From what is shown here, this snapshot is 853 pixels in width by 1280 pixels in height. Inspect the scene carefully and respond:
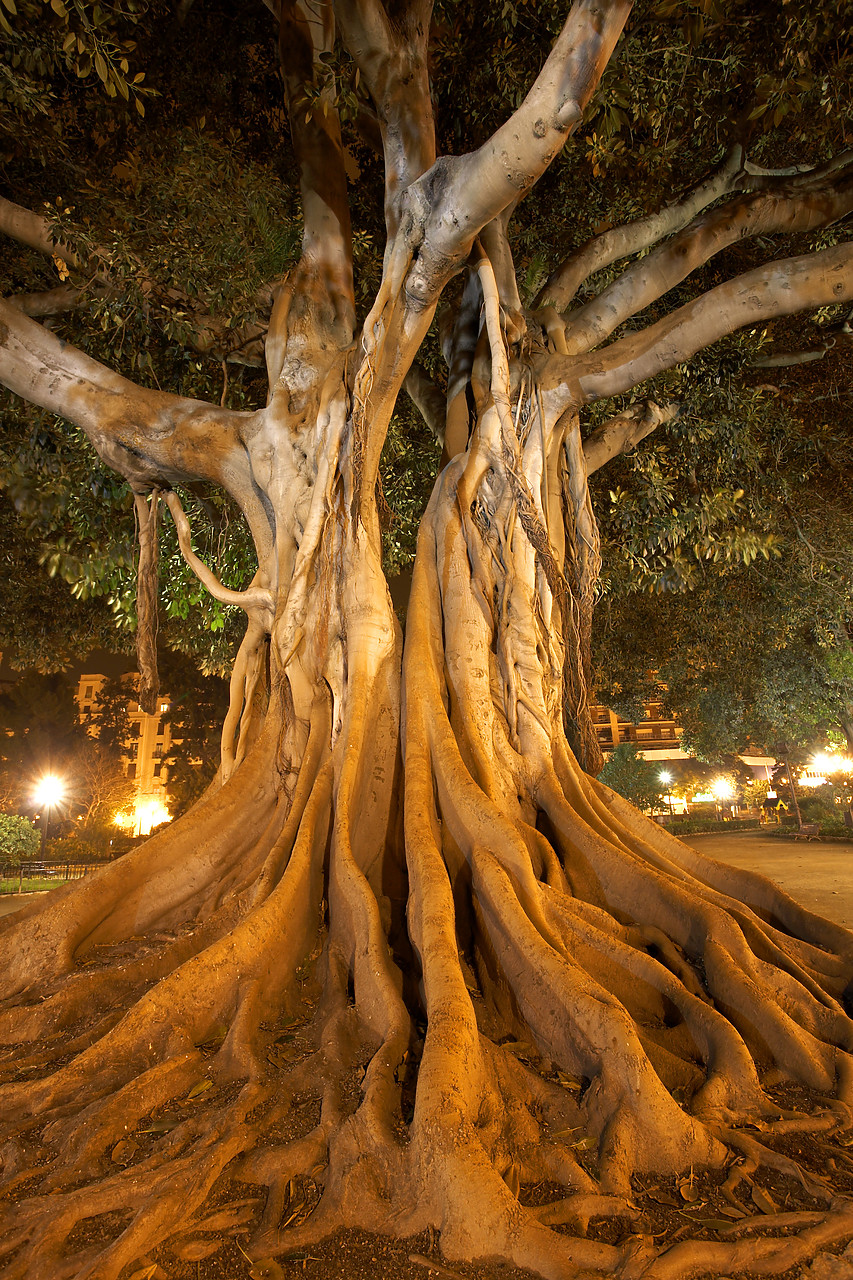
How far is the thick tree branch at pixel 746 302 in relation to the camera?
530 cm

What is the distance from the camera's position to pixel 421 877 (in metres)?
3.58

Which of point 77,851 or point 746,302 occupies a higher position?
point 746,302

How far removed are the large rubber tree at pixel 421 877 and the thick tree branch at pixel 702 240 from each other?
3cm

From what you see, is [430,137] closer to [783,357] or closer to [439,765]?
[439,765]

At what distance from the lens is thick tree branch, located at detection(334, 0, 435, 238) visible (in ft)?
17.3

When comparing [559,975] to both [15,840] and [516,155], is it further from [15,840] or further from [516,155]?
[15,840]

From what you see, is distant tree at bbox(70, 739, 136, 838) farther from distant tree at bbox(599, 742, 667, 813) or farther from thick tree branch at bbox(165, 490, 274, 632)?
thick tree branch at bbox(165, 490, 274, 632)

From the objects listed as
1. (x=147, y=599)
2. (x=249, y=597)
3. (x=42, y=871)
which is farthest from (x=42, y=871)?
(x=249, y=597)

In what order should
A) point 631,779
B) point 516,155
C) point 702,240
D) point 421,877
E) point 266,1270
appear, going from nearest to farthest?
point 266,1270 → point 421,877 → point 516,155 → point 702,240 → point 631,779

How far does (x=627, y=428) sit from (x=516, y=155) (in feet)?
12.2

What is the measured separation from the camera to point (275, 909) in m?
3.58

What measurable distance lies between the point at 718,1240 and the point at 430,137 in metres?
6.32

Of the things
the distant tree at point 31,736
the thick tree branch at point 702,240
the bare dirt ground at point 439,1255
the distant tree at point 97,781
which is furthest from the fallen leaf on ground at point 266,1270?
the distant tree at point 31,736

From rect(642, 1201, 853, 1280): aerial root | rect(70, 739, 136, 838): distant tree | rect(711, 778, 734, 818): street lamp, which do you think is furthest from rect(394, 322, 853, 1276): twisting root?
rect(711, 778, 734, 818): street lamp
